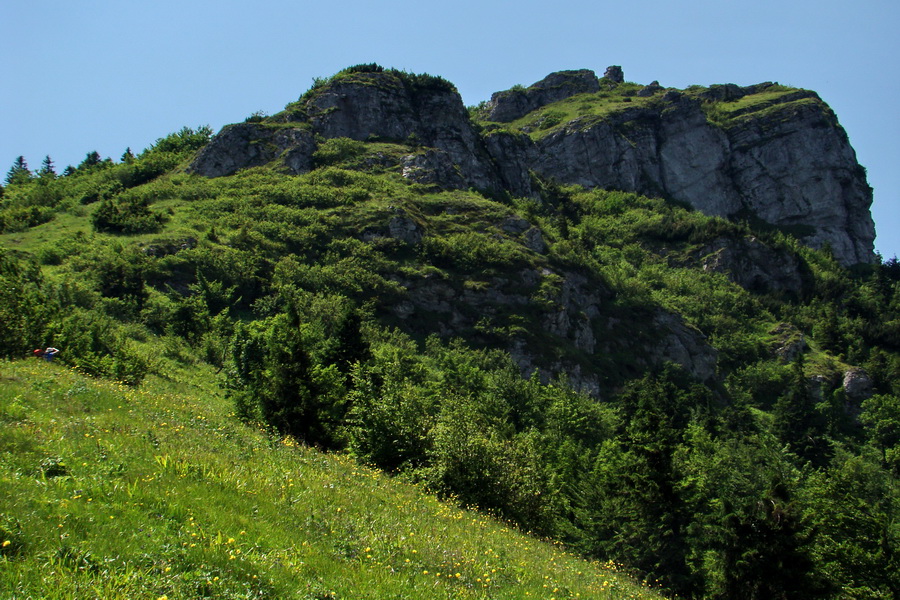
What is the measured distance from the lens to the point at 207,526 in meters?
7.80

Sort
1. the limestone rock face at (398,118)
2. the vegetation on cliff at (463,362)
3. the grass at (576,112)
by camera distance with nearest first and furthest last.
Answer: the vegetation on cliff at (463,362) → the limestone rock face at (398,118) → the grass at (576,112)

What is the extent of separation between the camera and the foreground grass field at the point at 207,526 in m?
6.23

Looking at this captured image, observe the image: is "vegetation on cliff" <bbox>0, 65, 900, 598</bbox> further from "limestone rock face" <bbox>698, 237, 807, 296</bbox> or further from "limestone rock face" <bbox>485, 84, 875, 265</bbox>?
"limestone rock face" <bbox>485, 84, 875, 265</bbox>

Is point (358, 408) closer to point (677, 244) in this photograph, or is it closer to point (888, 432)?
point (888, 432)

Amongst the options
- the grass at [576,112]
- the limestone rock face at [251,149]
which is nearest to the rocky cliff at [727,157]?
the grass at [576,112]

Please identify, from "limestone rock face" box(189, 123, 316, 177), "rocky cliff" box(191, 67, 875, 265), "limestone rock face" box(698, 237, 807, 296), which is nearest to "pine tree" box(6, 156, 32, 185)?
"limestone rock face" box(189, 123, 316, 177)

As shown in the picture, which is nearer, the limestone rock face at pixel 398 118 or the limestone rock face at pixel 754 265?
the limestone rock face at pixel 398 118

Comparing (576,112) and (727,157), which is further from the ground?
(576,112)

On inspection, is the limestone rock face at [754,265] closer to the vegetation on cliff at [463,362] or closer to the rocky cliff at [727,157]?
the vegetation on cliff at [463,362]

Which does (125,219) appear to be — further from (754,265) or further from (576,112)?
(576,112)

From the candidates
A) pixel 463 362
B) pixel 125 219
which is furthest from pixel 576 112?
pixel 125 219

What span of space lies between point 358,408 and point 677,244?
5153 inches

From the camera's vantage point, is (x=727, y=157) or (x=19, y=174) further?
(x=727, y=157)

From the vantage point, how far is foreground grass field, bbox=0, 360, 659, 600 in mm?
6234
